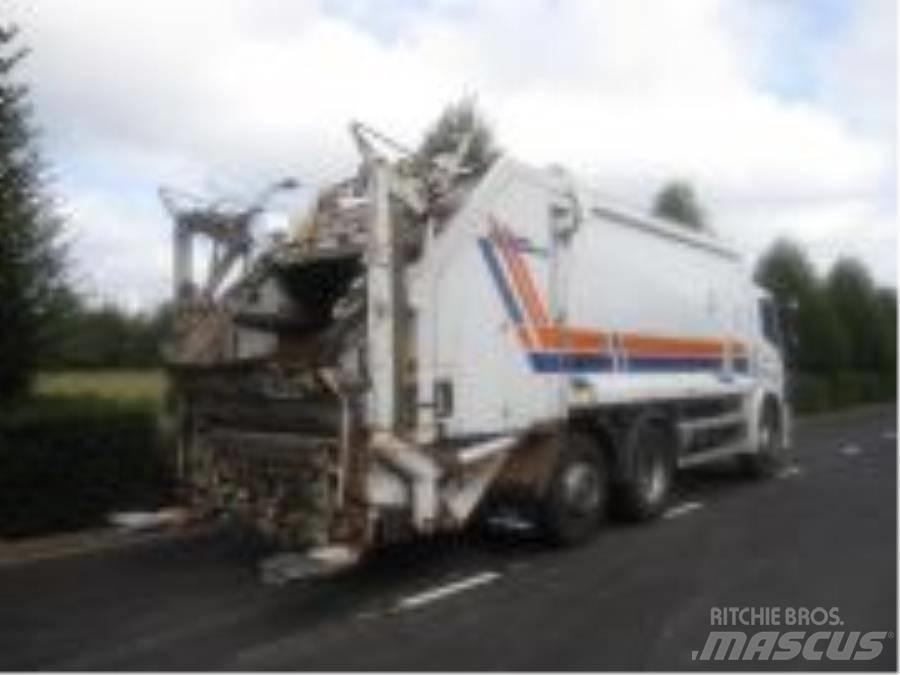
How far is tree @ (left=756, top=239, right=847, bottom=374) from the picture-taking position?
40781mm

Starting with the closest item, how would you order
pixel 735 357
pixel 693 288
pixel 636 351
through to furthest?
pixel 636 351
pixel 693 288
pixel 735 357

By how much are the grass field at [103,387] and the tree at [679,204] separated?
45.5ft

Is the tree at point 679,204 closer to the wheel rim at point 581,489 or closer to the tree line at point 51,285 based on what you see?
the tree line at point 51,285

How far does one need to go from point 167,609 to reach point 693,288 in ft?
24.9

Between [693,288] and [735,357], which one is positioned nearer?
[693,288]

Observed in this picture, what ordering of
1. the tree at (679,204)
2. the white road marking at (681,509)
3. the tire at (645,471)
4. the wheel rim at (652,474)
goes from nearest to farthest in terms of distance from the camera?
the tire at (645,471)
the wheel rim at (652,474)
the white road marking at (681,509)
the tree at (679,204)

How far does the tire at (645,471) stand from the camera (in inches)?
524

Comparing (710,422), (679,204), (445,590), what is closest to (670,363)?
(710,422)

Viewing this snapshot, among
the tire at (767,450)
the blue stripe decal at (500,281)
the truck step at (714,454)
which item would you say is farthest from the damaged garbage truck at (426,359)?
the tire at (767,450)

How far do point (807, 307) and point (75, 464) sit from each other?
3113 cm

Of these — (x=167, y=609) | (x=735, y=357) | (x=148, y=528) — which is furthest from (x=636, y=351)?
(x=167, y=609)

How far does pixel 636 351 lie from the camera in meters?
13.7

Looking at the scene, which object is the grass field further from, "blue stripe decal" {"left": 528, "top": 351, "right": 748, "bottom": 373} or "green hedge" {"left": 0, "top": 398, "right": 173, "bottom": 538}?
"blue stripe decal" {"left": 528, "top": 351, "right": 748, "bottom": 373}

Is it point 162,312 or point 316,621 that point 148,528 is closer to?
point 162,312
